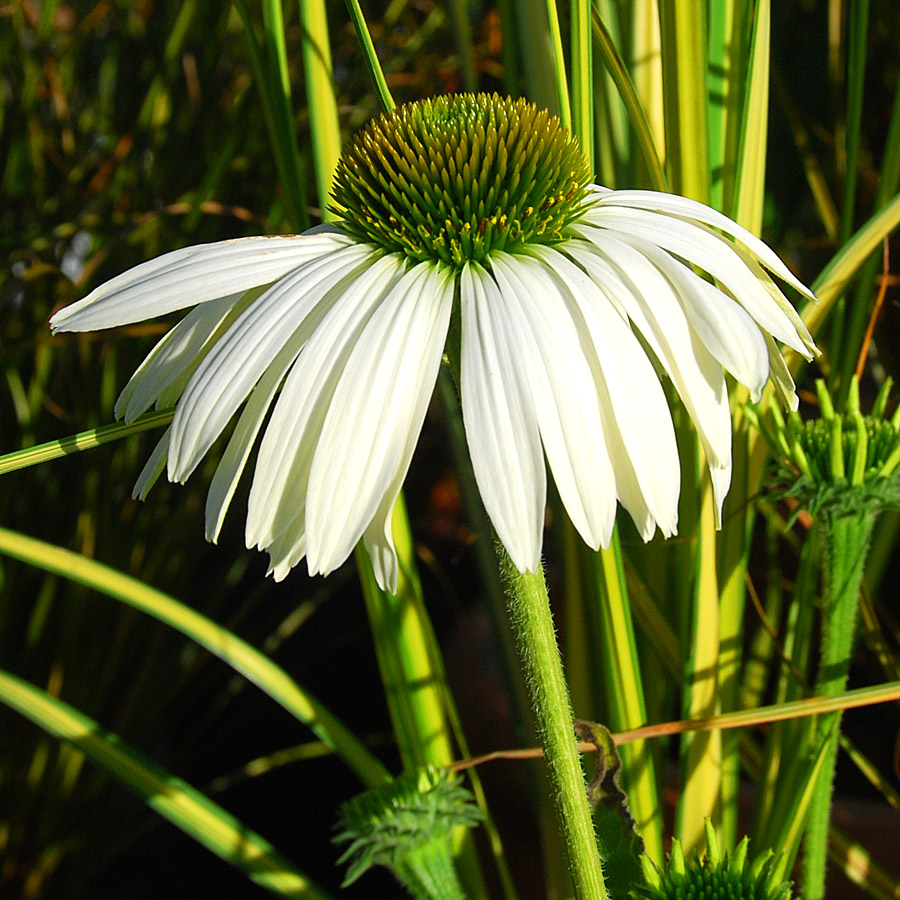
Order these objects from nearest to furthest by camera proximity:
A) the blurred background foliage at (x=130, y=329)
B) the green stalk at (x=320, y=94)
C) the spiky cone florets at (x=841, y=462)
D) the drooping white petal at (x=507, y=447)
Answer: the drooping white petal at (x=507, y=447), the spiky cone florets at (x=841, y=462), the green stalk at (x=320, y=94), the blurred background foliage at (x=130, y=329)

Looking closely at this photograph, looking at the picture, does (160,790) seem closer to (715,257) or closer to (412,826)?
(412,826)

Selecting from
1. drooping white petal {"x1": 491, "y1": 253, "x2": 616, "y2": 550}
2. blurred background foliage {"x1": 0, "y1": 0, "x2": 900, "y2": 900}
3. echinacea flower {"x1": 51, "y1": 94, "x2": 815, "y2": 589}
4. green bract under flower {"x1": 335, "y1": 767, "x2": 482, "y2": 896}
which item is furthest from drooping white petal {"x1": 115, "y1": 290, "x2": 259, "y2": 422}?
blurred background foliage {"x1": 0, "y1": 0, "x2": 900, "y2": 900}

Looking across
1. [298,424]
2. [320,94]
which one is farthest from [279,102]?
[298,424]

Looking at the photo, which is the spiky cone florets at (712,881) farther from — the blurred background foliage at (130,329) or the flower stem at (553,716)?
the blurred background foliage at (130,329)

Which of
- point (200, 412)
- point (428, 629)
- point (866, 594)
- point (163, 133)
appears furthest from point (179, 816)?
point (163, 133)

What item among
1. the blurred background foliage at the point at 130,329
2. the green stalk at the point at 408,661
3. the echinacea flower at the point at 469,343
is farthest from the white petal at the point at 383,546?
the blurred background foliage at the point at 130,329

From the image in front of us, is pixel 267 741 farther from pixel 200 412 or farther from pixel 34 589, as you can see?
pixel 200 412

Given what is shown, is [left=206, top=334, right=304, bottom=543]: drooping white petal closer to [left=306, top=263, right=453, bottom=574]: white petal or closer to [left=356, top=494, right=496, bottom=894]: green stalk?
[left=306, top=263, right=453, bottom=574]: white petal

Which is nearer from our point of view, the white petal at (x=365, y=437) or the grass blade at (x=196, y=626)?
the white petal at (x=365, y=437)
